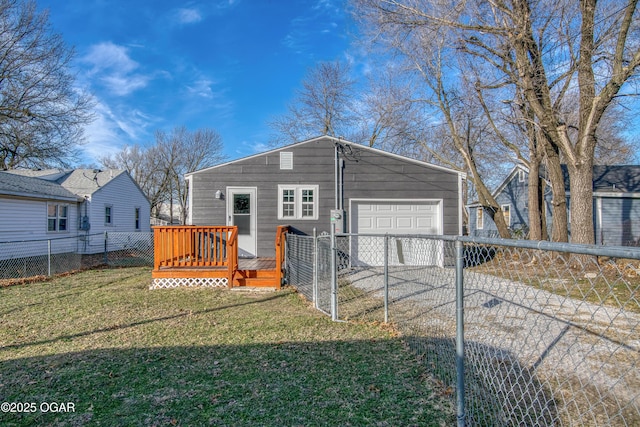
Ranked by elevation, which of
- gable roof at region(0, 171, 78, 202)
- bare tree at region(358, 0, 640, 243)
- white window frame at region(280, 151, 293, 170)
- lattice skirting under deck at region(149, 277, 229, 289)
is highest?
bare tree at region(358, 0, 640, 243)

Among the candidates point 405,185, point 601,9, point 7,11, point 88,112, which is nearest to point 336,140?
point 405,185

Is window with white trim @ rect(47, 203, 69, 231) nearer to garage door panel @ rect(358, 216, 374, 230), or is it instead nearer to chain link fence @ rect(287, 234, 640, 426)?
chain link fence @ rect(287, 234, 640, 426)

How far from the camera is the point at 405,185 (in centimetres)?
1004

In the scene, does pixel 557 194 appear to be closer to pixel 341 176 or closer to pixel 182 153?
pixel 341 176

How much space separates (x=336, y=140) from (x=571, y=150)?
6.06m

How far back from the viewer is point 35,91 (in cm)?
1489

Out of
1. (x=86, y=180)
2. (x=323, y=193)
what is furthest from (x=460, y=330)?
(x=86, y=180)

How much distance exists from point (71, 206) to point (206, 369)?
14921 mm

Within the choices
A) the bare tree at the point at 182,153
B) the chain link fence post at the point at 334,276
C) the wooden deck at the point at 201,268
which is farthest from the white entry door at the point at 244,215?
the bare tree at the point at 182,153

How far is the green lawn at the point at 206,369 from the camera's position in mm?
2570

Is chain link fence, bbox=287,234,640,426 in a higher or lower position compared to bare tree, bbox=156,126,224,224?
lower

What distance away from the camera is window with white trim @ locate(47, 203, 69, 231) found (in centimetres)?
1372

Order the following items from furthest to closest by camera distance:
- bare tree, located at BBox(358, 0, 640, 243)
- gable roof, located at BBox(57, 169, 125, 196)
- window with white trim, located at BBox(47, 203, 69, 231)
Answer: gable roof, located at BBox(57, 169, 125, 196)
window with white trim, located at BBox(47, 203, 69, 231)
bare tree, located at BBox(358, 0, 640, 243)

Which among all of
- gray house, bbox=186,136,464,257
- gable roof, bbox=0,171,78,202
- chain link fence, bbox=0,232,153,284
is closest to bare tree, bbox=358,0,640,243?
gray house, bbox=186,136,464,257
